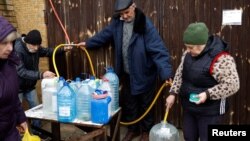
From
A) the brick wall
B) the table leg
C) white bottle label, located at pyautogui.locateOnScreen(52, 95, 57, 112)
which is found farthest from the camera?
the brick wall

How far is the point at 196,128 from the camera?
3.46m

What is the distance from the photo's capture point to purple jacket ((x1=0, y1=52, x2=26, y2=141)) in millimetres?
2676

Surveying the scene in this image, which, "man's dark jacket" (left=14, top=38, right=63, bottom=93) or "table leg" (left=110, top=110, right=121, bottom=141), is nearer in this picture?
"table leg" (left=110, top=110, right=121, bottom=141)

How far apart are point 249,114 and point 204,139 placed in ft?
5.67

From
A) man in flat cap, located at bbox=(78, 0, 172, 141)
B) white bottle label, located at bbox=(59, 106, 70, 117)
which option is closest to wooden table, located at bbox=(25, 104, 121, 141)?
white bottle label, located at bbox=(59, 106, 70, 117)

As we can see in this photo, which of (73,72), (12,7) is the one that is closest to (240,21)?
(73,72)

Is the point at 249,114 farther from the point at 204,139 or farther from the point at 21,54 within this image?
the point at 21,54

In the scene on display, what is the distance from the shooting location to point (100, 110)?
347 cm

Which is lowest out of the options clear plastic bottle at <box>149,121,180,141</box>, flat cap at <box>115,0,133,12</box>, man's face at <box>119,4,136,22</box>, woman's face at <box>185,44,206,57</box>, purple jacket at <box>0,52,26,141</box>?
clear plastic bottle at <box>149,121,180,141</box>

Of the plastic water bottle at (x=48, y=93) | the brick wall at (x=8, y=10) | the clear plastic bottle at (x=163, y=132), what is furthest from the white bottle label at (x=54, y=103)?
the brick wall at (x=8, y=10)

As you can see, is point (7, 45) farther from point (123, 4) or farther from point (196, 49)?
point (123, 4)

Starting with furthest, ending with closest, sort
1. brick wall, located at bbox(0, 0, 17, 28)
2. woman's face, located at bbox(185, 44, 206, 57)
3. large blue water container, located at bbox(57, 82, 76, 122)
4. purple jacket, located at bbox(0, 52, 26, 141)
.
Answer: brick wall, located at bbox(0, 0, 17, 28), large blue water container, located at bbox(57, 82, 76, 122), woman's face, located at bbox(185, 44, 206, 57), purple jacket, located at bbox(0, 52, 26, 141)

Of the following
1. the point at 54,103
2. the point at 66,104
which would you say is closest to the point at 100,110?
the point at 66,104

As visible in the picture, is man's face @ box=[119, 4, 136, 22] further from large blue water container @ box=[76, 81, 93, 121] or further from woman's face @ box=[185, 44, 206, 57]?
woman's face @ box=[185, 44, 206, 57]
